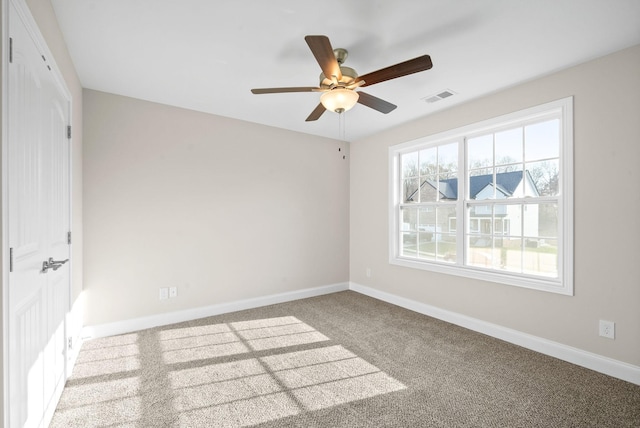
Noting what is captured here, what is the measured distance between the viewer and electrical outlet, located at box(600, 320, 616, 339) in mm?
2457

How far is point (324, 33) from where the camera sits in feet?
7.22

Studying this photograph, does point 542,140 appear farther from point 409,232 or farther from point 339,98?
point 339,98

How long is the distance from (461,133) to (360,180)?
177 cm

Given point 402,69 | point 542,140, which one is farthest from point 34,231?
point 542,140

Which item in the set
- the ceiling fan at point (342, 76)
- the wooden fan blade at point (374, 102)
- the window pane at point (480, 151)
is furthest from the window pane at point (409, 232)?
the ceiling fan at point (342, 76)

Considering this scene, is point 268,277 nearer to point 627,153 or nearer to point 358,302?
point 358,302

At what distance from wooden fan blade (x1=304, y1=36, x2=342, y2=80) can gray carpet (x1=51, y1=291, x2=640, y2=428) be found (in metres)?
2.22

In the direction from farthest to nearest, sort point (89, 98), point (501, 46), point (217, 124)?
point (217, 124) → point (89, 98) → point (501, 46)

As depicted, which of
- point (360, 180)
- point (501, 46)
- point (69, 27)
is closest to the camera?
point (69, 27)

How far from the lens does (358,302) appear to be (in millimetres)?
4418

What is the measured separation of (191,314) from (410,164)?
3422 millimetres

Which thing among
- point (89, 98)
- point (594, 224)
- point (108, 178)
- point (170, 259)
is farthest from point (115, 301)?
point (594, 224)

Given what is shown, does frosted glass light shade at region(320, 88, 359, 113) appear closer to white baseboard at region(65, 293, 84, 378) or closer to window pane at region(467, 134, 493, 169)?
window pane at region(467, 134, 493, 169)

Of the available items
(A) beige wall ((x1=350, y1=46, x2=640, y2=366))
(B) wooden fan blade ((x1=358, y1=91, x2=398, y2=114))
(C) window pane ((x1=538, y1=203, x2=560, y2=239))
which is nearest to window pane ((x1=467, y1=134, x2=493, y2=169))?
(A) beige wall ((x1=350, y1=46, x2=640, y2=366))
